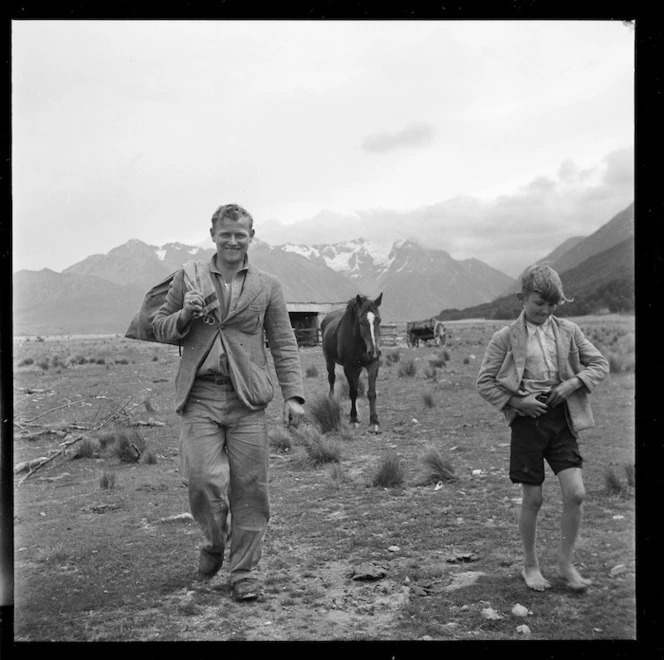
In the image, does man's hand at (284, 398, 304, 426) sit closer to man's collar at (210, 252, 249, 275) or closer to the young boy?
man's collar at (210, 252, 249, 275)

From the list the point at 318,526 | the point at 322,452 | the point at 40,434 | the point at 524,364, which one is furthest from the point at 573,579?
the point at 40,434

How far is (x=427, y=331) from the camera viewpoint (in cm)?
639

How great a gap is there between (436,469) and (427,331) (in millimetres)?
1937

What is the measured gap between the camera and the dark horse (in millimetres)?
6188

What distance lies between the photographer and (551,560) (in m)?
3.84

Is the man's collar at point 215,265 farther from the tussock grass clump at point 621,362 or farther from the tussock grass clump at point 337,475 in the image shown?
the tussock grass clump at point 621,362

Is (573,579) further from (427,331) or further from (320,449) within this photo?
(427,331)

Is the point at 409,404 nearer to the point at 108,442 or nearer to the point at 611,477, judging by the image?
the point at 611,477

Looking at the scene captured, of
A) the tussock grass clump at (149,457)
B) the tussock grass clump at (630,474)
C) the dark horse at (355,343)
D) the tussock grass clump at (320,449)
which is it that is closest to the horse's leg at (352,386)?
the dark horse at (355,343)

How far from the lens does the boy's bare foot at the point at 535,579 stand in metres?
Result: 3.58

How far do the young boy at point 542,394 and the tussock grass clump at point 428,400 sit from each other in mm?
2295
